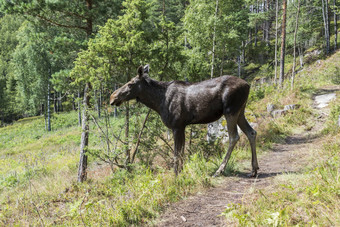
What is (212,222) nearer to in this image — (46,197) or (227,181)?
(227,181)

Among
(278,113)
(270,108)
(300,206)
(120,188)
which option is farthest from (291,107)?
(300,206)

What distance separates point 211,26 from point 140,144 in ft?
Answer: 43.9

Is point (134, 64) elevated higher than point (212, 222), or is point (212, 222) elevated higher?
point (134, 64)

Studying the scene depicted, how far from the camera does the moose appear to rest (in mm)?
5461

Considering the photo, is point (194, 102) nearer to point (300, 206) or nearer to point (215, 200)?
point (215, 200)

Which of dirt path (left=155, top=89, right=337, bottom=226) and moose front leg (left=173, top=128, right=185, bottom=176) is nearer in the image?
dirt path (left=155, top=89, right=337, bottom=226)

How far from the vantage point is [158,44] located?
26.3 feet

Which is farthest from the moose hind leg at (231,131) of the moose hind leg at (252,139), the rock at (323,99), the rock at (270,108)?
the rock at (323,99)

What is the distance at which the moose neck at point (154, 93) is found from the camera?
243 inches

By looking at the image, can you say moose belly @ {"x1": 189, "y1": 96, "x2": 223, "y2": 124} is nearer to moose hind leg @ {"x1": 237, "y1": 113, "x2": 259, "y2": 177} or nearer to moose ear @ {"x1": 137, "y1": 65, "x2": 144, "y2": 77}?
A: moose hind leg @ {"x1": 237, "y1": 113, "x2": 259, "y2": 177}

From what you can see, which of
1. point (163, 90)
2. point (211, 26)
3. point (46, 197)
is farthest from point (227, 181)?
point (211, 26)

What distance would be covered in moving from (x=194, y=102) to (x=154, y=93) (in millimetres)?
1144

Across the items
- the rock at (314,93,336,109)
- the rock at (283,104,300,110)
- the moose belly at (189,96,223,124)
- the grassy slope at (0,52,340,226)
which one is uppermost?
the moose belly at (189,96,223,124)

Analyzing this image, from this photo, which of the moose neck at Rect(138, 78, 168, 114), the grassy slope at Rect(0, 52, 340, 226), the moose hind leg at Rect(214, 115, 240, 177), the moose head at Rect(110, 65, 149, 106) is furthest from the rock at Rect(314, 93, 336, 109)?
the moose head at Rect(110, 65, 149, 106)
